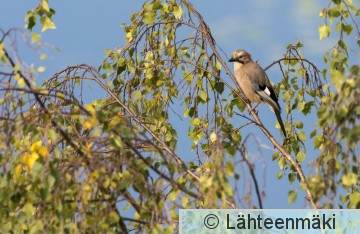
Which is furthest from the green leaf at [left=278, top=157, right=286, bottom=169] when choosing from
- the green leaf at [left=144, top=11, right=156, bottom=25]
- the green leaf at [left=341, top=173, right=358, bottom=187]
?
the green leaf at [left=341, top=173, right=358, bottom=187]

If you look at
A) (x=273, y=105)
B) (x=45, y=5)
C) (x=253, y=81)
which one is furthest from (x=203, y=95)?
(x=45, y=5)

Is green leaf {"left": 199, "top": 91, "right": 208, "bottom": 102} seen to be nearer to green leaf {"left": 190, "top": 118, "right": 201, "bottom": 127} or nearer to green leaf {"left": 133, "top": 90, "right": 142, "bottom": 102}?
green leaf {"left": 190, "top": 118, "right": 201, "bottom": 127}

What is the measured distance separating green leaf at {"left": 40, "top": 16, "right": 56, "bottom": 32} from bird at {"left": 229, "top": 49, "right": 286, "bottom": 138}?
299cm

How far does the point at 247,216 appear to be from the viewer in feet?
16.6

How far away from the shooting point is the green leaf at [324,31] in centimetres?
497

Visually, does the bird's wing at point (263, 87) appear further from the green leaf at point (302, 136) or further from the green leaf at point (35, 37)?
the green leaf at point (35, 37)

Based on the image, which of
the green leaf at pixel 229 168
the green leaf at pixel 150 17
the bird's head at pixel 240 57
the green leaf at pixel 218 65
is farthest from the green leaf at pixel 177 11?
the green leaf at pixel 229 168

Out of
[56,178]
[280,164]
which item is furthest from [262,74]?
[56,178]

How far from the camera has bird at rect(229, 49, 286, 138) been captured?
25.4 ft

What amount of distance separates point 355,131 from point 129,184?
110 cm

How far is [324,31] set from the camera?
498 centimetres

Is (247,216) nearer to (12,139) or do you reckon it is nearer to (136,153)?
(136,153)

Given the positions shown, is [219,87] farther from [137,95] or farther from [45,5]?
[45,5]

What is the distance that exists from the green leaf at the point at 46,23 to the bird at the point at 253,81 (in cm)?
299
